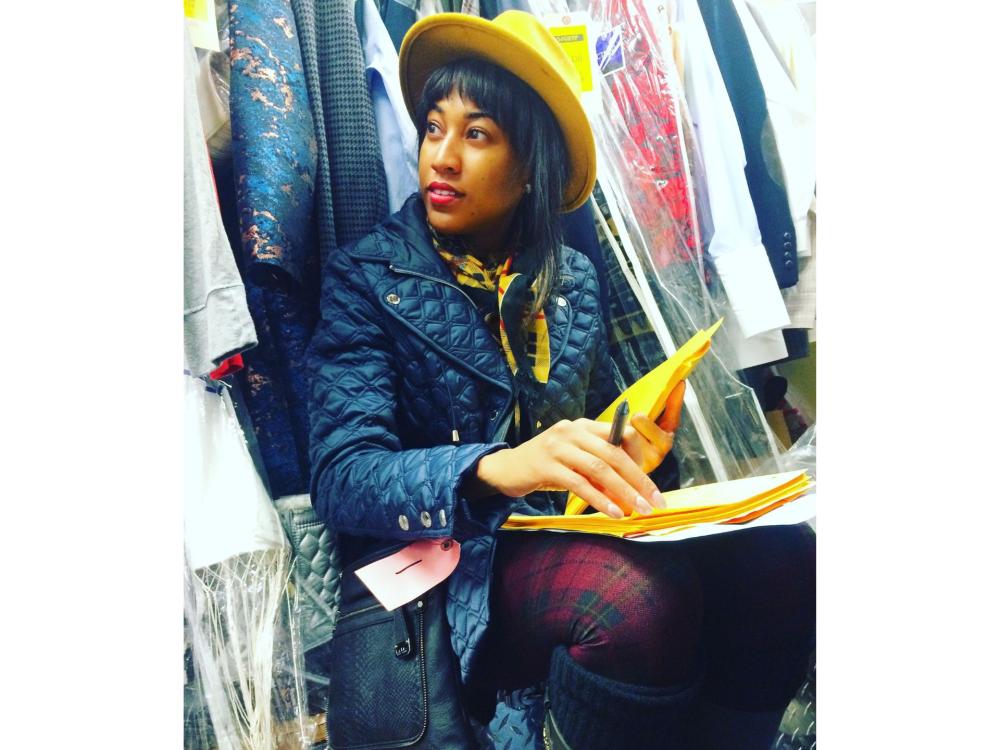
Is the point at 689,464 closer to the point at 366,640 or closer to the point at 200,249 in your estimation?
the point at 366,640

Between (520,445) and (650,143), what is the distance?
451mm

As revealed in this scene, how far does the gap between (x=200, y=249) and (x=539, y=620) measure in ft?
1.76

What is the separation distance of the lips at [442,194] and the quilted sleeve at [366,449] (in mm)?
123

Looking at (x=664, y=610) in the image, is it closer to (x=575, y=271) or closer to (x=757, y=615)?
(x=757, y=615)

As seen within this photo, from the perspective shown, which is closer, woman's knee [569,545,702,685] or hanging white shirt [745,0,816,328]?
woman's knee [569,545,702,685]

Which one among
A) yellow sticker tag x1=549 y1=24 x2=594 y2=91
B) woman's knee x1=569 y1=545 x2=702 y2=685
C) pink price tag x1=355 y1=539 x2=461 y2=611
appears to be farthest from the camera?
yellow sticker tag x1=549 y1=24 x2=594 y2=91

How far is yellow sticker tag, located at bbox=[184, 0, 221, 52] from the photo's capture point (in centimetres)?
83

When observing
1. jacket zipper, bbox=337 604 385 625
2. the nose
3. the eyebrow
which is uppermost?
the eyebrow

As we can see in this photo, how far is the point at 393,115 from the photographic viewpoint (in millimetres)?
949

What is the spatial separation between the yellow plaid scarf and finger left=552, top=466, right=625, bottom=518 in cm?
17

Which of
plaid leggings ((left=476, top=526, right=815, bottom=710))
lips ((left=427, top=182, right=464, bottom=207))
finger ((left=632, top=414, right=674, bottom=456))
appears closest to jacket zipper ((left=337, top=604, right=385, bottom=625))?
plaid leggings ((left=476, top=526, right=815, bottom=710))

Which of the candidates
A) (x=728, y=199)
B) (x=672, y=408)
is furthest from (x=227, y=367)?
(x=728, y=199)

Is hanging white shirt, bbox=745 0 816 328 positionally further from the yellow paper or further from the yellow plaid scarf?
the yellow plaid scarf
